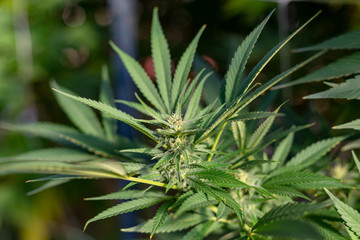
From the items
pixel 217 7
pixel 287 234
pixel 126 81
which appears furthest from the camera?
pixel 217 7

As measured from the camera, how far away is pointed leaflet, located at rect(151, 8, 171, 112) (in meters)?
0.42

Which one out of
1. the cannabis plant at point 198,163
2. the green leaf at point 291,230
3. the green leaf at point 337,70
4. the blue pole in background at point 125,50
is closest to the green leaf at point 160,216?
the cannabis plant at point 198,163

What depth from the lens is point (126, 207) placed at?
1.17 ft

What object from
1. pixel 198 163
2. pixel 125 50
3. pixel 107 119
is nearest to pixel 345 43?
pixel 198 163

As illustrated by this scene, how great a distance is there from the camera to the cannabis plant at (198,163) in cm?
32

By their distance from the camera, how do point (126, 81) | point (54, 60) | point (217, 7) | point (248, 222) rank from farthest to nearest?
1. point (54, 60)
2. point (217, 7)
3. point (126, 81)
4. point (248, 222)

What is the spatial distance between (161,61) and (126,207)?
19 centimetres

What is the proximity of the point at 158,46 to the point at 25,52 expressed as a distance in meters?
1.03

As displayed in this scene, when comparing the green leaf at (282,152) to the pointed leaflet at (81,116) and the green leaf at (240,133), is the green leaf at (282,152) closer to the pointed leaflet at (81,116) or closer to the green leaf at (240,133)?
the green leaf at (240,133)

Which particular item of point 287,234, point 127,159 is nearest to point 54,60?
point 127,159

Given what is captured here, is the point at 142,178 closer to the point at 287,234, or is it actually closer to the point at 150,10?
the point at 287,234

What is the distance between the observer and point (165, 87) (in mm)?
422

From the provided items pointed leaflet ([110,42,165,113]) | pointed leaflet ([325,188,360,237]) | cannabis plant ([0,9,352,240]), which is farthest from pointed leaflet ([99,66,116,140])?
pointed leaflet ([325,188,360,237])

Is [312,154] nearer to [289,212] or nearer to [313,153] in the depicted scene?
[313,153]
